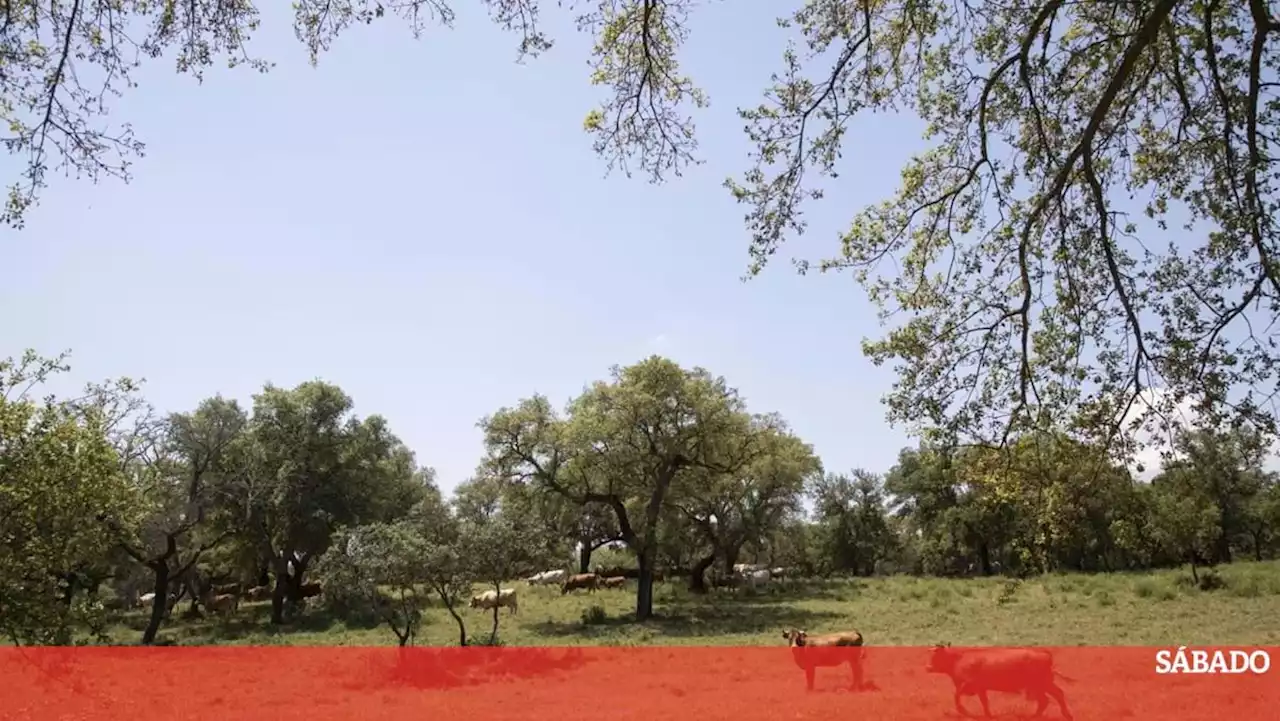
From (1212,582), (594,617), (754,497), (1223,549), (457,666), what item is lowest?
(457,666)

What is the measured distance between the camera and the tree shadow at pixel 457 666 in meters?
18.2

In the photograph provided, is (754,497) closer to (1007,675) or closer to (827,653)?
(827,653)

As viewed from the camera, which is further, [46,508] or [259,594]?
[259,594]

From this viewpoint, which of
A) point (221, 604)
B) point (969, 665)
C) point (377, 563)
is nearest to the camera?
point (969, 665)

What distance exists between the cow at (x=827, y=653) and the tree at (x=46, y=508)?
11.9 metres

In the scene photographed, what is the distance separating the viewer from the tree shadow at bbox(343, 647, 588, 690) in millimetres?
18203

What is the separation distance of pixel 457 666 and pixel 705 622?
10.9 meters

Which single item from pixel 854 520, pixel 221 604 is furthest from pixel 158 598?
pixel 854 520

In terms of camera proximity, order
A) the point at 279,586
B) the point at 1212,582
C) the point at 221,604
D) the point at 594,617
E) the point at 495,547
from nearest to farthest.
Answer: the point at 495,547 → the point at 1212,582 → the point at 594,617 → the point at 279,586 → the point at 221,604

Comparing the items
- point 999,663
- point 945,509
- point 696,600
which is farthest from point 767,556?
point 999,663

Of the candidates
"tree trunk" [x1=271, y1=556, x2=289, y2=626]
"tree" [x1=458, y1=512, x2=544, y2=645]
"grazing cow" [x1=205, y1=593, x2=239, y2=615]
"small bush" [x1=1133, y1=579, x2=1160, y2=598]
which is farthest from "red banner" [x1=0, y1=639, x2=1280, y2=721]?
"grazing cow" [x1=205, y1=593, x2=239, y2=615]

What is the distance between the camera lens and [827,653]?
15727mm

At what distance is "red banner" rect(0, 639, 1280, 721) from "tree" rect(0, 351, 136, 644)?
1.41 m

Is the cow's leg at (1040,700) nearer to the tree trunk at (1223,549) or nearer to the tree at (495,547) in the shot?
the tree at (495,547)
